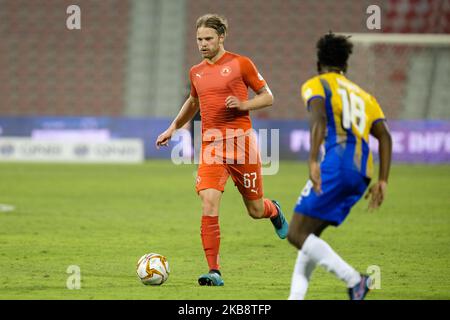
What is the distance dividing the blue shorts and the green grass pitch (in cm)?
98

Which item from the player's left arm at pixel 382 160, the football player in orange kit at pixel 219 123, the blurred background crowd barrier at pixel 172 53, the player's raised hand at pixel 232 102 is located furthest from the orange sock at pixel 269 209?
the blurred background crowd barrier at pixel 172 53

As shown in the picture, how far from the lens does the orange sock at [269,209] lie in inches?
314

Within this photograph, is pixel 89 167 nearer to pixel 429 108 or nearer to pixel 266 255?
pixel 429 108

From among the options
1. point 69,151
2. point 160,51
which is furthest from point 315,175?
point 160,51

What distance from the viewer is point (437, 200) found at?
15133mm

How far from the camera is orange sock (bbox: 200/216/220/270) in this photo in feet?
22.9

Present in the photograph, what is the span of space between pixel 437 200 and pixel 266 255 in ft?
22.9

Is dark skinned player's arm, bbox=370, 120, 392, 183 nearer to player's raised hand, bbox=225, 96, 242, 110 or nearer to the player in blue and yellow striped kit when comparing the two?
the player in blue and yellow striped kit

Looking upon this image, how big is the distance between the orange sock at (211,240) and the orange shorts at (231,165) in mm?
274

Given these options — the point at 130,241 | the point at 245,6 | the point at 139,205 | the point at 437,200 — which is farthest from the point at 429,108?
the point at 130,241

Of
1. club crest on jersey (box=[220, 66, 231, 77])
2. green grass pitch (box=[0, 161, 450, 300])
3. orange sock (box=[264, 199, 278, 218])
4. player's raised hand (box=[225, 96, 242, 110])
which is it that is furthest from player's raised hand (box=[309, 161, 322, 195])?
orange sock (box=[264, 199, 278, 218])

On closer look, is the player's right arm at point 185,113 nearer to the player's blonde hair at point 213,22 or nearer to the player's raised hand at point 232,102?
the player's blonde hair at point 213,22

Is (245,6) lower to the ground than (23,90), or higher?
higher

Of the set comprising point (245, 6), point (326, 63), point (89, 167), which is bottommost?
point (89, 167)
